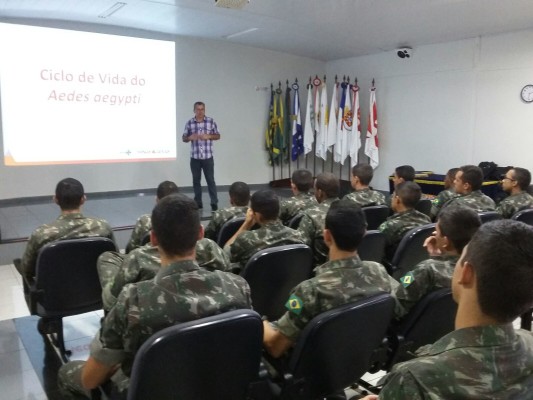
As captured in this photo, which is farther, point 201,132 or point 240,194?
point 201,132

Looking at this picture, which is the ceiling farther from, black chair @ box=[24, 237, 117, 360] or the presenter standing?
black chair @ box=[24, 237, 117, 360]

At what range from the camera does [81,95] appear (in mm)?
5918

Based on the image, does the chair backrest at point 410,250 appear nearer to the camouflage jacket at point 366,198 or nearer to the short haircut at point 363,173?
the camouflage jacket at point 366,198

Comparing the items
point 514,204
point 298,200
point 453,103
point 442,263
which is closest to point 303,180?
point 298,200

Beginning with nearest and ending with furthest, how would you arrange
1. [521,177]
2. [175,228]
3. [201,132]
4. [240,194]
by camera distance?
[175,228] < [240,194] < [521,177] < [201,132]

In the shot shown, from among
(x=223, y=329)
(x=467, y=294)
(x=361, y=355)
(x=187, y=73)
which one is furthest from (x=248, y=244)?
(x=187, y=73)

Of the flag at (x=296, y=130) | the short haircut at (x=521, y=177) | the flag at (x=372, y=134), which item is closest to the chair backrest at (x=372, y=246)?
the short haircut at (x=521, y=177)

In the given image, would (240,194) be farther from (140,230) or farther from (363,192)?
(363,192)

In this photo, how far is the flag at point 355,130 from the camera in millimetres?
8227

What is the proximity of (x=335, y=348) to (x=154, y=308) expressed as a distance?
651mm

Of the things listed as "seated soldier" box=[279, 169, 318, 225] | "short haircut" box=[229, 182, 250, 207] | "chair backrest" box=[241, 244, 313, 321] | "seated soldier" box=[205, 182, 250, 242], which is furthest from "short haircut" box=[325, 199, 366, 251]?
"seated soldier" box=[279, 169, 318, 225]

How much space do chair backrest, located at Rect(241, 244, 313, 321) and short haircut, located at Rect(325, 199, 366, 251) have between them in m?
0.48

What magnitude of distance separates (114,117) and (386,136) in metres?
4.84

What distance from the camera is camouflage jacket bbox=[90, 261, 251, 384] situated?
4.30 feet
